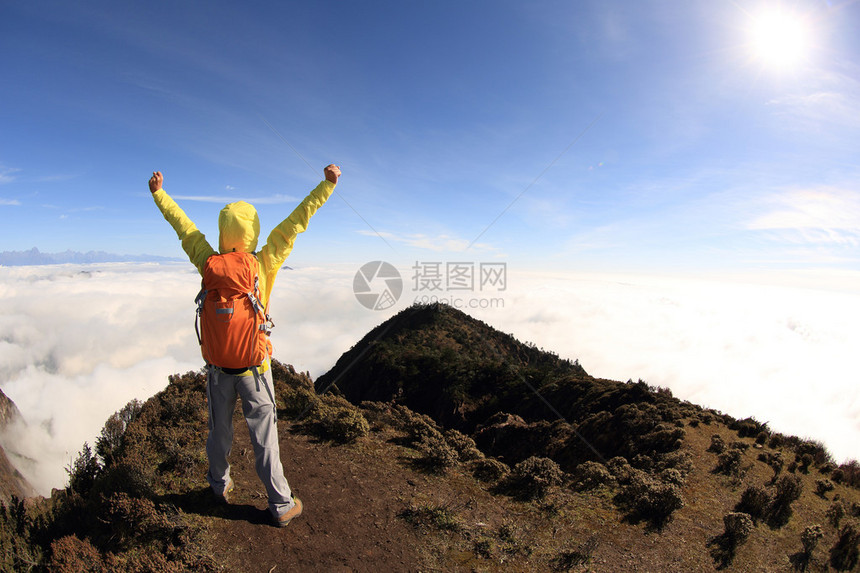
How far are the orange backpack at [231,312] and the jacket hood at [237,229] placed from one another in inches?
5.6

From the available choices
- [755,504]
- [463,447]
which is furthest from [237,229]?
[755,504]

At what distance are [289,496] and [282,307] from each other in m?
172

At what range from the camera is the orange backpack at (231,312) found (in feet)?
9.45

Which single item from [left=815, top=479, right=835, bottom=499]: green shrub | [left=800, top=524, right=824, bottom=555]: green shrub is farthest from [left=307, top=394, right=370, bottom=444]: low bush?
[left=815, top=479, right=835, bottom=499]: green shrub

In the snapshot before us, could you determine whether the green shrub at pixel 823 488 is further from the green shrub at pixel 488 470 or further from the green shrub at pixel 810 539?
the green shrub at pixel 488 470

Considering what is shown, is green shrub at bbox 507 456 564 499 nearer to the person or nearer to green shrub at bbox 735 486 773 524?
green shrub at bbox 735 486 773 524

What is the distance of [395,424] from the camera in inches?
282

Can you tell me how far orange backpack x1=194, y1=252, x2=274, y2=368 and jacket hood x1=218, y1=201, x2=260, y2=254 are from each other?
0.14m

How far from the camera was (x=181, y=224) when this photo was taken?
10.8 feet

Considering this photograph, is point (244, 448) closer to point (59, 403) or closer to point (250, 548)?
point (250, 548)

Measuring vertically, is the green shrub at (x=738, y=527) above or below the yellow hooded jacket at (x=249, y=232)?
below

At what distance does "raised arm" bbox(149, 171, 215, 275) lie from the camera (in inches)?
125

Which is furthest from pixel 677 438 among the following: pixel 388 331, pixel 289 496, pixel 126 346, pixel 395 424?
pixel 126 346

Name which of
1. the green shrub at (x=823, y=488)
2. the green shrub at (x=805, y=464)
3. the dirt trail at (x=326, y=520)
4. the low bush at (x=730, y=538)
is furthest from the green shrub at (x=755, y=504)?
the dirt trail at (x=326, y=520)
